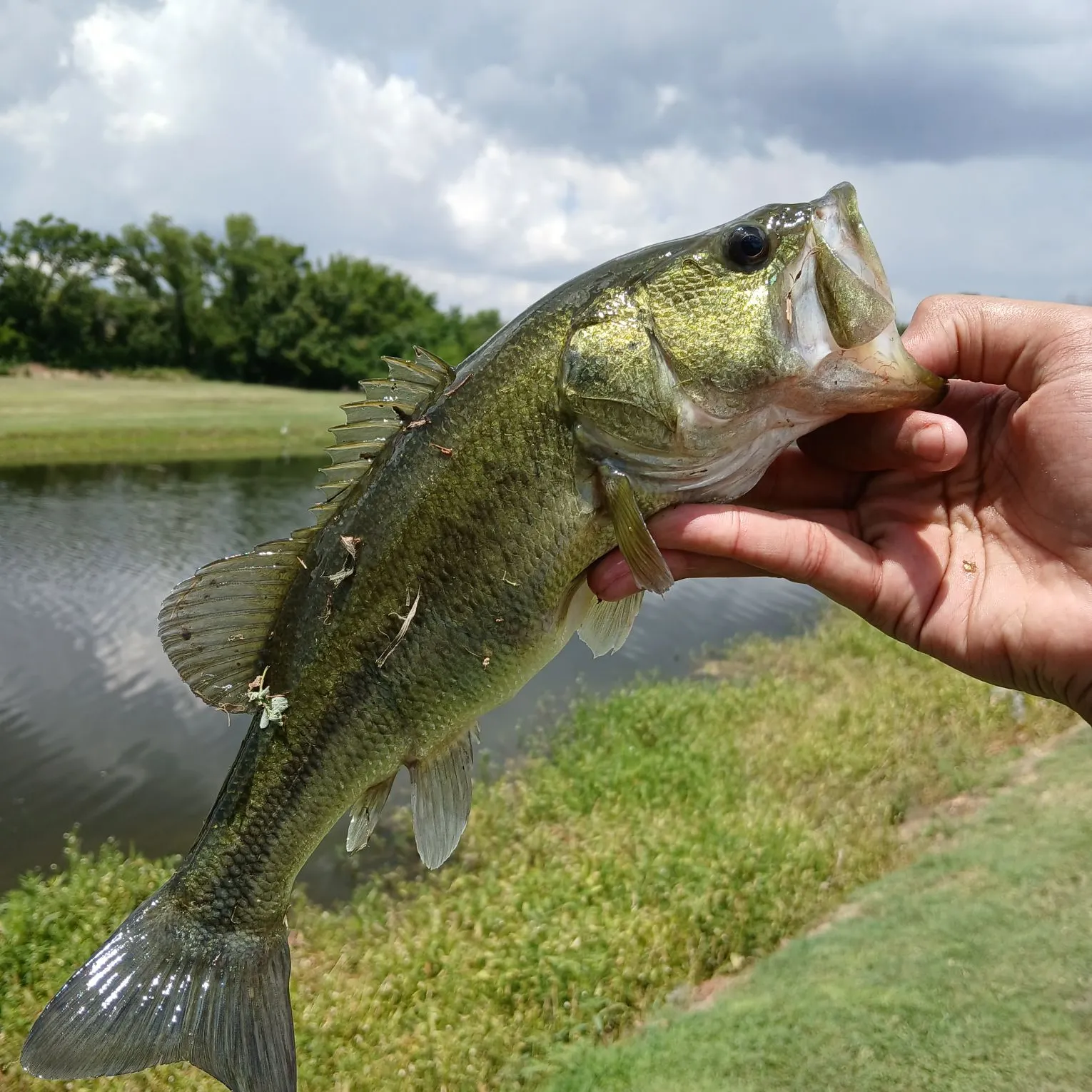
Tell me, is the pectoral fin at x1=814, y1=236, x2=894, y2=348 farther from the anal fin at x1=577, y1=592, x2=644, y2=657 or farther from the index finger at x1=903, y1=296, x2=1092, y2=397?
the anal fin at x1=577, y1=592, x2=644, y2=657

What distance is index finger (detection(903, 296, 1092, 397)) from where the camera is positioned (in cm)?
272

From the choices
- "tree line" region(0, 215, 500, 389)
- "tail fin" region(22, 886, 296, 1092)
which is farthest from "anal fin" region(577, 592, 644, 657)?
"tree line" region(0, 215, 500, 389)

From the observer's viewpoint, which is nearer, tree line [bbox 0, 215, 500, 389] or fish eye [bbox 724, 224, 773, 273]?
fish eye [bbox 724, 224, 773, 273]

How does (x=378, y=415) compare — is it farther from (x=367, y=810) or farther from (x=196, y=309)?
(x=196, y=309)

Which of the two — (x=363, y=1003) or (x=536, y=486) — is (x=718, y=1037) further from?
(x=536, y=486)

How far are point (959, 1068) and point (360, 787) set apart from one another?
3204 millimetres

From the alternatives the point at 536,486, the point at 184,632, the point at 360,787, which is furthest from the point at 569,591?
the point at 184,632

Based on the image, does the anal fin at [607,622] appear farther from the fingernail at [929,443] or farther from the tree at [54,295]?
the tree at [54,295]

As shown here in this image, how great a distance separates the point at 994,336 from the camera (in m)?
2.83

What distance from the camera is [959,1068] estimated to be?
150 inches

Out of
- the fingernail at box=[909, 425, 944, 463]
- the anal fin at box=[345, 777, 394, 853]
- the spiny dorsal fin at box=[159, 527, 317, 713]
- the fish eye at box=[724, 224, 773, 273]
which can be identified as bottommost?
the anal fin at box=[345, 777, 394, 853]

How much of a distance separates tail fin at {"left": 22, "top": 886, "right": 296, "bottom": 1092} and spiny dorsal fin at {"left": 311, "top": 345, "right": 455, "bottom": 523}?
1.43 metres

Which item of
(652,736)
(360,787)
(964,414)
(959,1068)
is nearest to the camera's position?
(360,787)

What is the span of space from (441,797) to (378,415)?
1.33 meters
